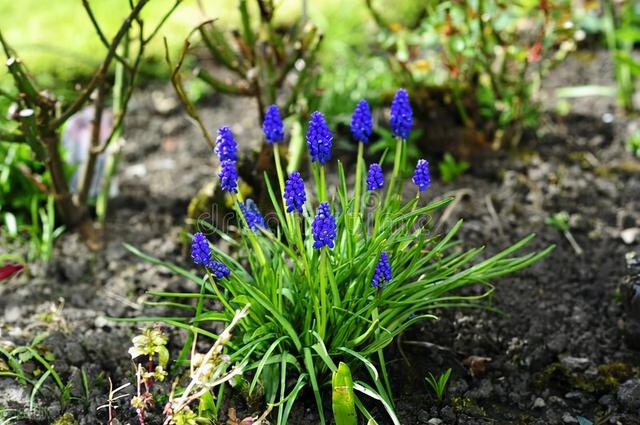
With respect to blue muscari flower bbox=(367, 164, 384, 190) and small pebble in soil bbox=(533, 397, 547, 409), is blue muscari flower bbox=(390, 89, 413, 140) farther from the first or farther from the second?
small pebble in soil bbox=(533, 397, 547, 409)

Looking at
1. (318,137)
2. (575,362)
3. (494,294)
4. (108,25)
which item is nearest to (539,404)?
(575,362)

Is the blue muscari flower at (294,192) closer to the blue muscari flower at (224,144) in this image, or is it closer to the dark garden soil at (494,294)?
the blue muscari flower at (224,144)

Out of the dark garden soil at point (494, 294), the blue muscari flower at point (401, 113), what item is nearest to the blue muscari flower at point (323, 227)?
the blue muscari flower at point (401, 113)

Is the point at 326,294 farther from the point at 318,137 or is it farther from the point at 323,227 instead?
the point at 318,137

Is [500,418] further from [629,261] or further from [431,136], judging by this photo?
[431,136]

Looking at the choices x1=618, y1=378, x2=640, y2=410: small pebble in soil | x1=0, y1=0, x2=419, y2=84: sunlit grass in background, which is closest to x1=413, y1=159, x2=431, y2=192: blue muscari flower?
x1=618, y1=378, x2=640, y2=410: small pebble in soil
